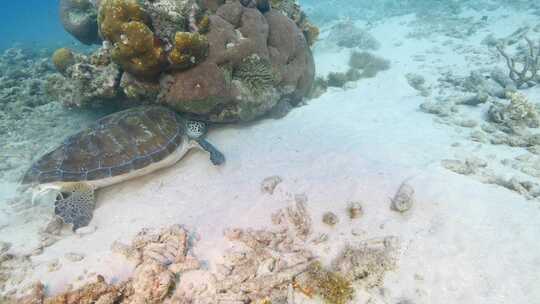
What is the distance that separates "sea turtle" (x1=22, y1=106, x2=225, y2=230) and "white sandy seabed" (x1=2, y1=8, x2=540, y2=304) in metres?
0.29

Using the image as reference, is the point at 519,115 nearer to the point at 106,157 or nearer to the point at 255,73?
the point at 255,73

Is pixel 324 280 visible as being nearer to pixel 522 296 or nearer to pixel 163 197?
pixel 522 296

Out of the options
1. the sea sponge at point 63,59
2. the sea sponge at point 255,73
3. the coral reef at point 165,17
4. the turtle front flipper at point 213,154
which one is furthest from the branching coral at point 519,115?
the sea sponge at point 63,59

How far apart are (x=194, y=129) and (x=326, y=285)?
4.01 meters

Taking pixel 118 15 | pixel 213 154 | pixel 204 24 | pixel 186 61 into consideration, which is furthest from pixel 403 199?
pixel 118 15

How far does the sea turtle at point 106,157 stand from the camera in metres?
4.95

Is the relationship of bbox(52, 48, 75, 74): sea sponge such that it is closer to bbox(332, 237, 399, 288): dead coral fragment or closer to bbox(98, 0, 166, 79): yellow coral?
bbox(98, 0, 166, 79): yellow coral

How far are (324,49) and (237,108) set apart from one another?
1006 centimetres

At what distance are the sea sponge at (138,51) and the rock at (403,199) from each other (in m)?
4.54

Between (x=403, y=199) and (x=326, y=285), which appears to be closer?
(x=326, y=285)

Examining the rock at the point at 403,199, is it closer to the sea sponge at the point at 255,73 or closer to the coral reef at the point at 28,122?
the sea sponge at the point at 255,73

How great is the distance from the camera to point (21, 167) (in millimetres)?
6492

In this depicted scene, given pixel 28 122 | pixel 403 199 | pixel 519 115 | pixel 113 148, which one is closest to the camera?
pixel 403 199

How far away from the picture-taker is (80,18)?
366 inches
